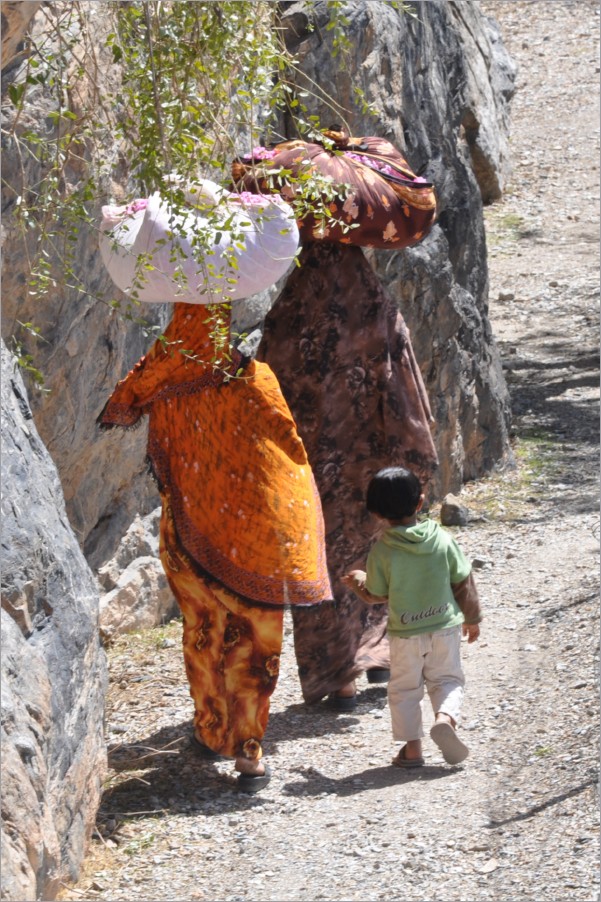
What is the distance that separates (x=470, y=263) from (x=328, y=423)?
3.70 meters

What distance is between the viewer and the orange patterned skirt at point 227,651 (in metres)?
4.33

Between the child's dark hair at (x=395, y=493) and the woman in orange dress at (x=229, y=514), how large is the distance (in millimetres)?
229

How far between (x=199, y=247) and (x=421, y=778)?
184 centimetres

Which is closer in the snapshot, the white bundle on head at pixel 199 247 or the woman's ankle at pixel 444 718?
the white bundle on head at pixel 199 247

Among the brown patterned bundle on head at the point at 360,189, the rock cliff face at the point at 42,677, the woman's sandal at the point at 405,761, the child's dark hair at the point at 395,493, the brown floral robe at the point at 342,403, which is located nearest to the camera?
the rock cliff face at the point at 42,677

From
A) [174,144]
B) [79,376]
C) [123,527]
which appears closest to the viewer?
[174,144]

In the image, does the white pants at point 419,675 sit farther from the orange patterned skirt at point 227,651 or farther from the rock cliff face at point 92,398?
the rock cliff face at point 92,398

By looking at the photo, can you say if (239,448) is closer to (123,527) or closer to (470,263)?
(123,527)

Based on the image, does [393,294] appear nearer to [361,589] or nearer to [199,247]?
[361,589]

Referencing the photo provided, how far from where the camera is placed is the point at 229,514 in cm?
427

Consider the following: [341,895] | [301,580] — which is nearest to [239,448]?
A: [301,580]

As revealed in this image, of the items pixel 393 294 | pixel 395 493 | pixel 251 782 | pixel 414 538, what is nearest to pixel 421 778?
pixel 251 782

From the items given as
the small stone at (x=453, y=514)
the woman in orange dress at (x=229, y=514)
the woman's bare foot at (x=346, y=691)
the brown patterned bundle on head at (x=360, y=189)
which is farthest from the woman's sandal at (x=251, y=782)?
the small stone at (x=453, y=514)

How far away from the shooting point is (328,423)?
5.08 m
